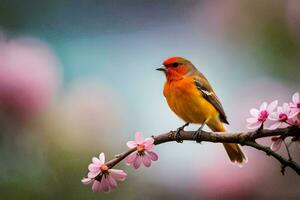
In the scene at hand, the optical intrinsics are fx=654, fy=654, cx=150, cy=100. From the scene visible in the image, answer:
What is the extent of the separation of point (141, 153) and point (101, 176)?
0.06 meters

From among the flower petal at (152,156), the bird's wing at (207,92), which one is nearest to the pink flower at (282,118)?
the flower petal at (152,156)

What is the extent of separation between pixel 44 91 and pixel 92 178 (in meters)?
0.18

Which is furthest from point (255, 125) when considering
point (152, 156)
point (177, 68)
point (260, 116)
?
point (177, 68)

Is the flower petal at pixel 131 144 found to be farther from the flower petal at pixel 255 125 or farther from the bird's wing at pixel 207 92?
the bird's wing at pixel 207 92

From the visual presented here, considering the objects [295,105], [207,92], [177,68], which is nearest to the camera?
[295,105]

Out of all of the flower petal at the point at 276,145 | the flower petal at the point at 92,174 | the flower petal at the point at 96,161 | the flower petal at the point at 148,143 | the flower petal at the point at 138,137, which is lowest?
the flower petal at the point at 276,145

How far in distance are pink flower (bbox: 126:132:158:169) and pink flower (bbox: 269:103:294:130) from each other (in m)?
0.15

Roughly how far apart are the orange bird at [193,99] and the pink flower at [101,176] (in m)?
0.32

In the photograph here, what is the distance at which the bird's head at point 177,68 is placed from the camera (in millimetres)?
1033

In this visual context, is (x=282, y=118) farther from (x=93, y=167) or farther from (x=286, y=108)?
(x=93, y=167)

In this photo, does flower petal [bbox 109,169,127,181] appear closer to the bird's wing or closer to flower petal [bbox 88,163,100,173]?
flower petal [bbox 88,163,100,173]

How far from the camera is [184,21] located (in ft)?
5.91

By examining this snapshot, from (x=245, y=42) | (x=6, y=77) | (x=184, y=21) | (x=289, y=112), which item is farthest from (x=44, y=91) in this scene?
(x=184, y=21)

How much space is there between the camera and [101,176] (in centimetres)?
80
